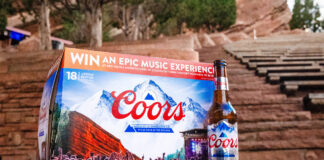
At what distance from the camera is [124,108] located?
4.80 ft

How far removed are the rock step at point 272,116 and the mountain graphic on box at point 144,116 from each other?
296cm

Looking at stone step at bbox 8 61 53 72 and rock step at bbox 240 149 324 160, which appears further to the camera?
stone step at bbox 8 61 53 72

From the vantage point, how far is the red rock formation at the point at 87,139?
1322 mm

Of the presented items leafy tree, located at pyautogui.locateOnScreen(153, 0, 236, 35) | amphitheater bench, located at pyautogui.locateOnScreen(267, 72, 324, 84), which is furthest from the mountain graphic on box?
leafy tree, located at pyautogui.locateOnScreen(153, 0, 236, 35)

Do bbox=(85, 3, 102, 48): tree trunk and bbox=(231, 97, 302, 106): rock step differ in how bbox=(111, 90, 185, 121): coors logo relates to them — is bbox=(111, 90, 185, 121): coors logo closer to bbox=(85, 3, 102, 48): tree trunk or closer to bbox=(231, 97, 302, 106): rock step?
bbox=(231, 97, 302, 106): rock step

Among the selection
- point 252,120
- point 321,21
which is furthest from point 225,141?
point 321,21

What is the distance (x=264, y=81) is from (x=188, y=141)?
4.51 meters

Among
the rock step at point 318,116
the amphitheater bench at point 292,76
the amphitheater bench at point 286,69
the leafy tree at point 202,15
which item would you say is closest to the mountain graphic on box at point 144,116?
the rock step at point 318,116

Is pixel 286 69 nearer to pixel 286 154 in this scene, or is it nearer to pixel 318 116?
pixel 318 116

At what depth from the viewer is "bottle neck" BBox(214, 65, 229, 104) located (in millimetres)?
1571

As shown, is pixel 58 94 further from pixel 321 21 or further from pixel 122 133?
pixel 321 21

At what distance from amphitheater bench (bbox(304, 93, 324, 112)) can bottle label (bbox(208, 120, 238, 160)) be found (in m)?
3.09

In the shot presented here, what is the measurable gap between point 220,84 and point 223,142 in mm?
294

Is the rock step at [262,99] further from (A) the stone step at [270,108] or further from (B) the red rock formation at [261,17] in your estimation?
(B) the red rock formation at [261,17]
